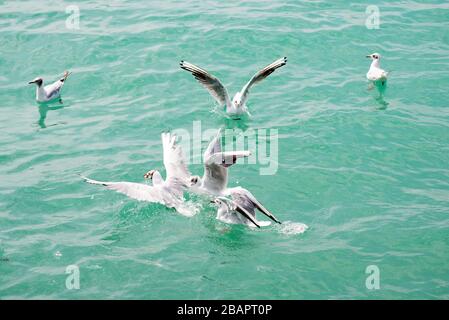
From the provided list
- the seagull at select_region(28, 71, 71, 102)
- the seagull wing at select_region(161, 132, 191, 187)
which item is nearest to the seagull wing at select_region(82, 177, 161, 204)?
the seagull wing at select_region(161, 132, 191, 187)

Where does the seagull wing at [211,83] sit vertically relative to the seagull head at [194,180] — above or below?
above

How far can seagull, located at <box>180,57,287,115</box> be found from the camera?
17.1m

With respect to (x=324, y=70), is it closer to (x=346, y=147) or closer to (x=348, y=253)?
(x=346, y=147)

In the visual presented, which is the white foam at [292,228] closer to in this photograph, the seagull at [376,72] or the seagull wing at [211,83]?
the seagull wing at [211,83]

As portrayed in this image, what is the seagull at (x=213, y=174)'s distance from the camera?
13.4m

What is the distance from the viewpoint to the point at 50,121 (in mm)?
17938

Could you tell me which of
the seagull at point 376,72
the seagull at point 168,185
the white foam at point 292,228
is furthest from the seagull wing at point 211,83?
the white foam at point 292,228

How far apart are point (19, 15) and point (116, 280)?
1399cm

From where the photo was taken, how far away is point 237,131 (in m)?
17.3

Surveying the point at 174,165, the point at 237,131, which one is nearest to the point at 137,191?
the point at 174,165

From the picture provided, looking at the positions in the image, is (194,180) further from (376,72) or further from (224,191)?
(376,72)

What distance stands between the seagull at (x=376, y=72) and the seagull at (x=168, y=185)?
6.44 meters

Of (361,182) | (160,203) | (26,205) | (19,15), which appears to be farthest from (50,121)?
(361,182)

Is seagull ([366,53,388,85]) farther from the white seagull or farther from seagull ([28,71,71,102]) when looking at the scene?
seagull ([28,71,71,102])
